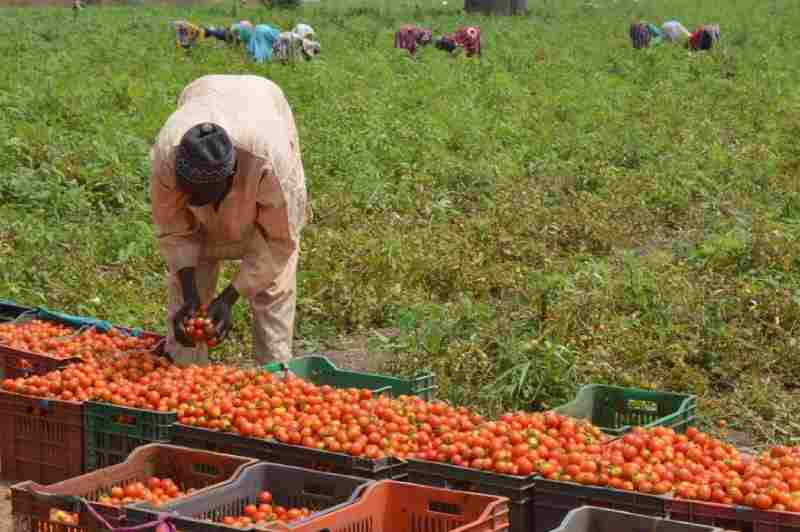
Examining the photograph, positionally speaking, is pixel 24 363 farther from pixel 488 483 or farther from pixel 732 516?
pixel 732 516

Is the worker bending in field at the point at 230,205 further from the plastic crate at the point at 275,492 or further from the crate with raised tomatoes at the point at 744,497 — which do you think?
the crate with raised tomatoes at the point at 744,497

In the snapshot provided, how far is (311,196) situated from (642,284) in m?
4.45

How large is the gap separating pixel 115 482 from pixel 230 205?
159cm

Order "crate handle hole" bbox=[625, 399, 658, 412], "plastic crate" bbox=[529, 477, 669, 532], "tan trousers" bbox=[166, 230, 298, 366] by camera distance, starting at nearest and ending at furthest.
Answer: "plastic crate" bbox=[529, 477, 669, 532] → "crate handle hole" bbox=[625, 399, 658, 412] → "tan trousers" bbox=[166, 230, 298, 366]

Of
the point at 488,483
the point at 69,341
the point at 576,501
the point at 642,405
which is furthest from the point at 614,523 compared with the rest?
the point at 69,341

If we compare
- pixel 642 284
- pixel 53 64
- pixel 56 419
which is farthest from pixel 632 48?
pixel 56 419

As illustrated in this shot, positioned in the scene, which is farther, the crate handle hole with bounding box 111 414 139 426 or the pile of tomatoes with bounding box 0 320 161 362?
the pile of tomatoes with bounding box 0 320 161 362

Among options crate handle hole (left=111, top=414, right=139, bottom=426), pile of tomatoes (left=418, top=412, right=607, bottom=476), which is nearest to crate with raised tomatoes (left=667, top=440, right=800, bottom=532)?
pile of tomatoes (left=418, top=412, right=607, bottom=476)

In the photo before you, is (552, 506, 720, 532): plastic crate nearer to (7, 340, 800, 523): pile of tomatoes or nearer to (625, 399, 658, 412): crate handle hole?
(7, 340, 800, 523): pile of tomatoes

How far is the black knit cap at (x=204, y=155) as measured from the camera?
5.43 metres

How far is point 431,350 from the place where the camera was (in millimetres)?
7375

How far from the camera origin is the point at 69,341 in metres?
6.59

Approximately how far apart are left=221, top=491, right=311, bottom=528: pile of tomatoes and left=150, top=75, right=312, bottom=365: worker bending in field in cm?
153

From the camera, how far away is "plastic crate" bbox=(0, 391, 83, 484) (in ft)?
18.0
